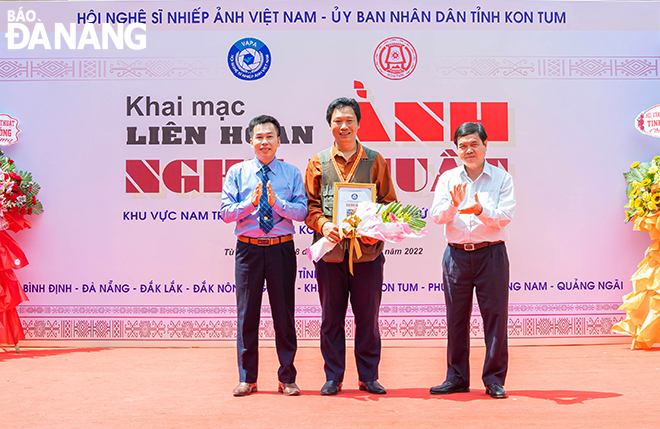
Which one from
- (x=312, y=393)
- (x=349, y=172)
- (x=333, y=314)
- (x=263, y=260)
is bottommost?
(x=312, y=393)

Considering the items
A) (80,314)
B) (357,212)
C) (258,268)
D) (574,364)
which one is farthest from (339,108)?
(80,314)

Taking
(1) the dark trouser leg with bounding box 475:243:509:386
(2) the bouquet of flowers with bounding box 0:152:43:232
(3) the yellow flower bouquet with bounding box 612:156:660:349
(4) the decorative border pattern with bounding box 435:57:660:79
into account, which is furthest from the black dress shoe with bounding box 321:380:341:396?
(2) the bouquet of flowers with bounding box 0:152:43:232

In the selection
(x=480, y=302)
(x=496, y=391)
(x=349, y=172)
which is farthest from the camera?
(x=349, y=172)

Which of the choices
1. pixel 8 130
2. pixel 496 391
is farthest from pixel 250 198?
pixel 8 130

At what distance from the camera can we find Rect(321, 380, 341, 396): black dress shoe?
3598mm

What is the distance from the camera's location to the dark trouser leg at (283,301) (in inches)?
144

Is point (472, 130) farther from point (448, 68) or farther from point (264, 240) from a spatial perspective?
point (448, 68)

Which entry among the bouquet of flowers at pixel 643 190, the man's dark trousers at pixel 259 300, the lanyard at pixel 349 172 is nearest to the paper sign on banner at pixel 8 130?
the man's dark trousers at pixel 259 300

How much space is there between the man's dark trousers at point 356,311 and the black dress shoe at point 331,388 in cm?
3

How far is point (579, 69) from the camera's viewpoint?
5359mm

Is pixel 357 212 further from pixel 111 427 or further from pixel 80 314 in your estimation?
pixel 80 314

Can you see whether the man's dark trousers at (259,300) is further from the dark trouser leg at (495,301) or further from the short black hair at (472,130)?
the short black hair at (472,130)

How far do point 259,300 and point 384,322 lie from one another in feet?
6.22

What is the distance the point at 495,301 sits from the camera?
138 inches
